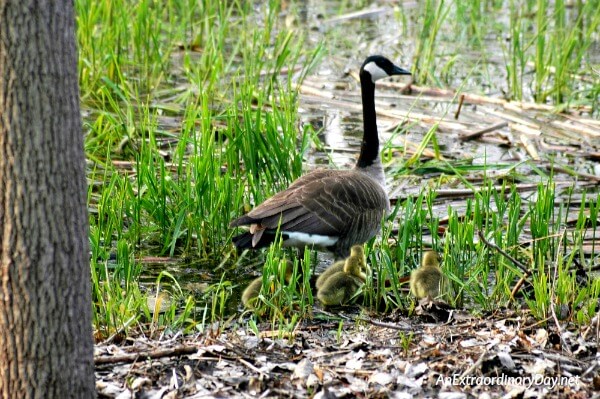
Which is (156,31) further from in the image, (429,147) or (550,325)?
(550,325)

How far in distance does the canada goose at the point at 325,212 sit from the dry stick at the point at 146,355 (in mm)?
1761

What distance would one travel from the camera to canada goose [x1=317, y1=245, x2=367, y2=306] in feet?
20.6

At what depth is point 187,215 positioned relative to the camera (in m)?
7.17

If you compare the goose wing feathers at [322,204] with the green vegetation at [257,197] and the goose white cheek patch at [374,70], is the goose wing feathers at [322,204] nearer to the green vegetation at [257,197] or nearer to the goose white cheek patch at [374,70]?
the green vegetation at [257,197]

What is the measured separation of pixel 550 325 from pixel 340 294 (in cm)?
137

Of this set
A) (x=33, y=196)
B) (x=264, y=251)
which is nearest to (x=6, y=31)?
(x=33, y=196)

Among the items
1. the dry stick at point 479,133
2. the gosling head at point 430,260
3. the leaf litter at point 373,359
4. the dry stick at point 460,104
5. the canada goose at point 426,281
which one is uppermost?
the dry stick at point 460,104

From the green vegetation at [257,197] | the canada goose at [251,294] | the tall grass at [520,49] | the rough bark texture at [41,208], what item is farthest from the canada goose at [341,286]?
the tall grass at [520,49]

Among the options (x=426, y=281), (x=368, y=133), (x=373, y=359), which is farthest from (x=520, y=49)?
(x=373, y=359)

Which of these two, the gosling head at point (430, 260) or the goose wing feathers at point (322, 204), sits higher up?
the goose wing feathers at point (322, 204)

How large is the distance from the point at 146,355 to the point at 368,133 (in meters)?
3.64

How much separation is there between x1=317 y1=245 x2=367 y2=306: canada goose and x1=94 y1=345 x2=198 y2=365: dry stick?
5.01 ft

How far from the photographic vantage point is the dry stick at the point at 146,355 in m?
4.79

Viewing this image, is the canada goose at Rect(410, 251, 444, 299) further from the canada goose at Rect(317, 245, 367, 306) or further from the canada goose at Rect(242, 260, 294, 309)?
the canada goose at Rect(242, 260, 294, 309)
